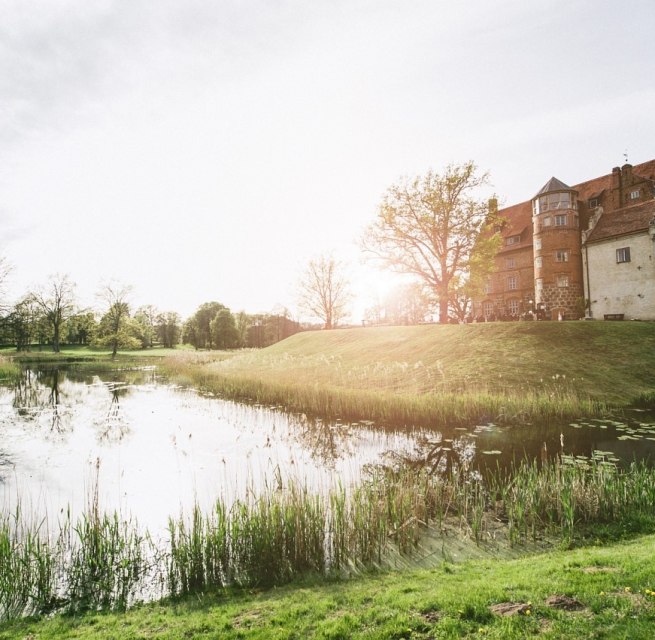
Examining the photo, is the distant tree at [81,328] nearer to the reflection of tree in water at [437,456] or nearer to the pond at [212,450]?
the pond at [212,450]

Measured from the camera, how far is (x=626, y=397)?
54.1ft

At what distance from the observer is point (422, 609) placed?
419 centimetres

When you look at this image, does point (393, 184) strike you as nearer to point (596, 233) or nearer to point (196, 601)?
point (596, 233)

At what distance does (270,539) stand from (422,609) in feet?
8.18

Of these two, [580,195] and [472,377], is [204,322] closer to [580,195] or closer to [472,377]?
[580,195]

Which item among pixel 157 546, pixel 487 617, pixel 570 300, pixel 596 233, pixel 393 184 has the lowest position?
pixel 157 546

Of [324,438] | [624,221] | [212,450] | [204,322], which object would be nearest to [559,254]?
[624,221]

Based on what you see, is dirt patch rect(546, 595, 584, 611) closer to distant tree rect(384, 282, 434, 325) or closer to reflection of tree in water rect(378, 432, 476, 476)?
reflection of tree in water rect(378, 432, 476, 476)

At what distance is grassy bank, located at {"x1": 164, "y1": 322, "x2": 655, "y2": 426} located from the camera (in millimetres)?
14789

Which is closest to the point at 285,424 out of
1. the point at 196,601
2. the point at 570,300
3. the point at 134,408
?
the point at 134,408

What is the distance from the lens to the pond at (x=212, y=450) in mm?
8648

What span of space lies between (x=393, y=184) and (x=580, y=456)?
28263 millimetres

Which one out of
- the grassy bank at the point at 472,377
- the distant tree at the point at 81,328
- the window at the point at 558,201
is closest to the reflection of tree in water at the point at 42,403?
the grassy bank at the point at 472,377

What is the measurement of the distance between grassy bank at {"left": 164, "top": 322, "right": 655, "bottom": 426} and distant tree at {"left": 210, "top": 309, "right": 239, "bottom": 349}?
46.2 metres
